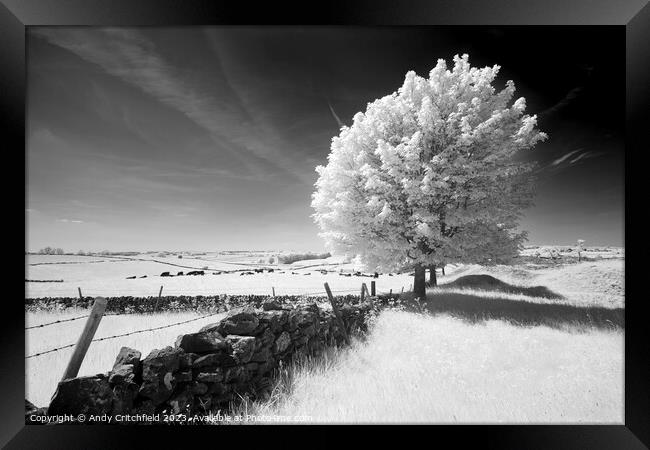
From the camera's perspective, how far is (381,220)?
6.34 meters

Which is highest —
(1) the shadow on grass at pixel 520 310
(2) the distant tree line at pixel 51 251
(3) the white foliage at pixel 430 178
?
(3) the white foliage at pixel 430 178

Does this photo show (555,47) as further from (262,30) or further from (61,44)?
(61,44)

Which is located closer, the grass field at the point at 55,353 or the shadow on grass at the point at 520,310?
the grass field at the point at 55,353

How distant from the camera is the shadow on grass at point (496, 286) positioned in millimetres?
7441

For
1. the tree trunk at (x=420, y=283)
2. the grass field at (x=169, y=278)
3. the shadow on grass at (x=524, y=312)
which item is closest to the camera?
the grass field at (x=169, y=278)

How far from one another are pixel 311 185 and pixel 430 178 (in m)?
2.79

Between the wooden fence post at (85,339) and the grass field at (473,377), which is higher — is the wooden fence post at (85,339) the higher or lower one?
the higher one

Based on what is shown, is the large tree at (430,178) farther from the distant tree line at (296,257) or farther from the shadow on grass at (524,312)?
the distant tree line at (296,257)

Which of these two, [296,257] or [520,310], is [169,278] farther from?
[520,310]

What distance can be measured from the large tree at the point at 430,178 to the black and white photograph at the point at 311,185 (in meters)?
0.09

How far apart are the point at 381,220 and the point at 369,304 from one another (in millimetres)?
2071

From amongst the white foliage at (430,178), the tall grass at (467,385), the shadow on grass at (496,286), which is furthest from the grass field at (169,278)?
the tall grass at (467,385)

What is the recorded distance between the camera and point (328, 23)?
3.63 metres
